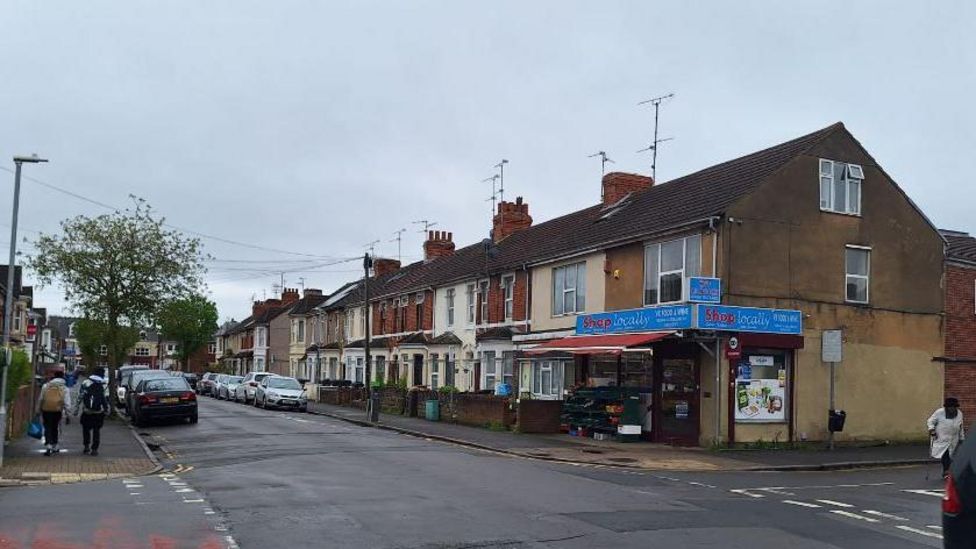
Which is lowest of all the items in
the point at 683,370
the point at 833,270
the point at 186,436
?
the point at 186,436

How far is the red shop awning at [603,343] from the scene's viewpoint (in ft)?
77.6

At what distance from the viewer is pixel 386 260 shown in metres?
58.8

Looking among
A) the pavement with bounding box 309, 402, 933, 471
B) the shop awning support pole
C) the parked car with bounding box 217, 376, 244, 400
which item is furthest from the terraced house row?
the parked car with bounding box 217, 376, 244, 400

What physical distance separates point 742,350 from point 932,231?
25.9 feet

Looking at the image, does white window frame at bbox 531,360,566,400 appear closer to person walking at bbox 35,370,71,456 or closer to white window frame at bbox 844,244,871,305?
white window frame at bbox 844,244,871,305

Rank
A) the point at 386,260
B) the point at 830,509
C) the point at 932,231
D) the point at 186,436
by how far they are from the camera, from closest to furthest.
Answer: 1. the point at 830,509
2. the point at 186,436
3. the point at 932,231
4. the point at 386,260

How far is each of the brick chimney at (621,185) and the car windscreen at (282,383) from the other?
54.3ft

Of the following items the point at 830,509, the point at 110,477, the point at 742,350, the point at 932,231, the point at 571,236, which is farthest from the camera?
the point at 571,236

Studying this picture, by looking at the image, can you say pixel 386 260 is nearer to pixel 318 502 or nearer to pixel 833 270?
pixel 833 270

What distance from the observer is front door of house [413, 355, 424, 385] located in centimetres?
4312

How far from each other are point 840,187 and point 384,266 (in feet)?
121

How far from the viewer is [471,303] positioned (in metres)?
38.6

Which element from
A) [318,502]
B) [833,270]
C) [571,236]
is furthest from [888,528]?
[571,236]

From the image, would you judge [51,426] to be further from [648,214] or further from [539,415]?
[648,214]
